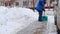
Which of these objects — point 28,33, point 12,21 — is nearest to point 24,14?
point 12,21

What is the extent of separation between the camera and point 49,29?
19.2 feet

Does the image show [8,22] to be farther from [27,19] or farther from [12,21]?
[27,19]

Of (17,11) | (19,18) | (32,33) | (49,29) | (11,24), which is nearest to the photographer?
(32,33)

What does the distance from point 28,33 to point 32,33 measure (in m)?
0.11

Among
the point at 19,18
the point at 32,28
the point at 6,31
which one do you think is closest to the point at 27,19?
the point at 19,18

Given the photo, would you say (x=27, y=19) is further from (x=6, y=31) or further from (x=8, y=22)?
(x=6, y=31)

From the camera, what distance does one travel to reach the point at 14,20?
7.15 meters

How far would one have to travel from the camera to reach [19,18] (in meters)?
7.52

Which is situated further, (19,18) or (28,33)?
(19,18)

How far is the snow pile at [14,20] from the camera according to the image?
19.5ft

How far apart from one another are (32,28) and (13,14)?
6.10 feet

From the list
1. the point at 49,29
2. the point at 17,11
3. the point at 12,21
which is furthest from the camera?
the point at 17,11

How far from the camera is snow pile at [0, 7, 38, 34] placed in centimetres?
596

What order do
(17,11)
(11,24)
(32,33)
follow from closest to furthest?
(32,33), (11,24), (17,11)
